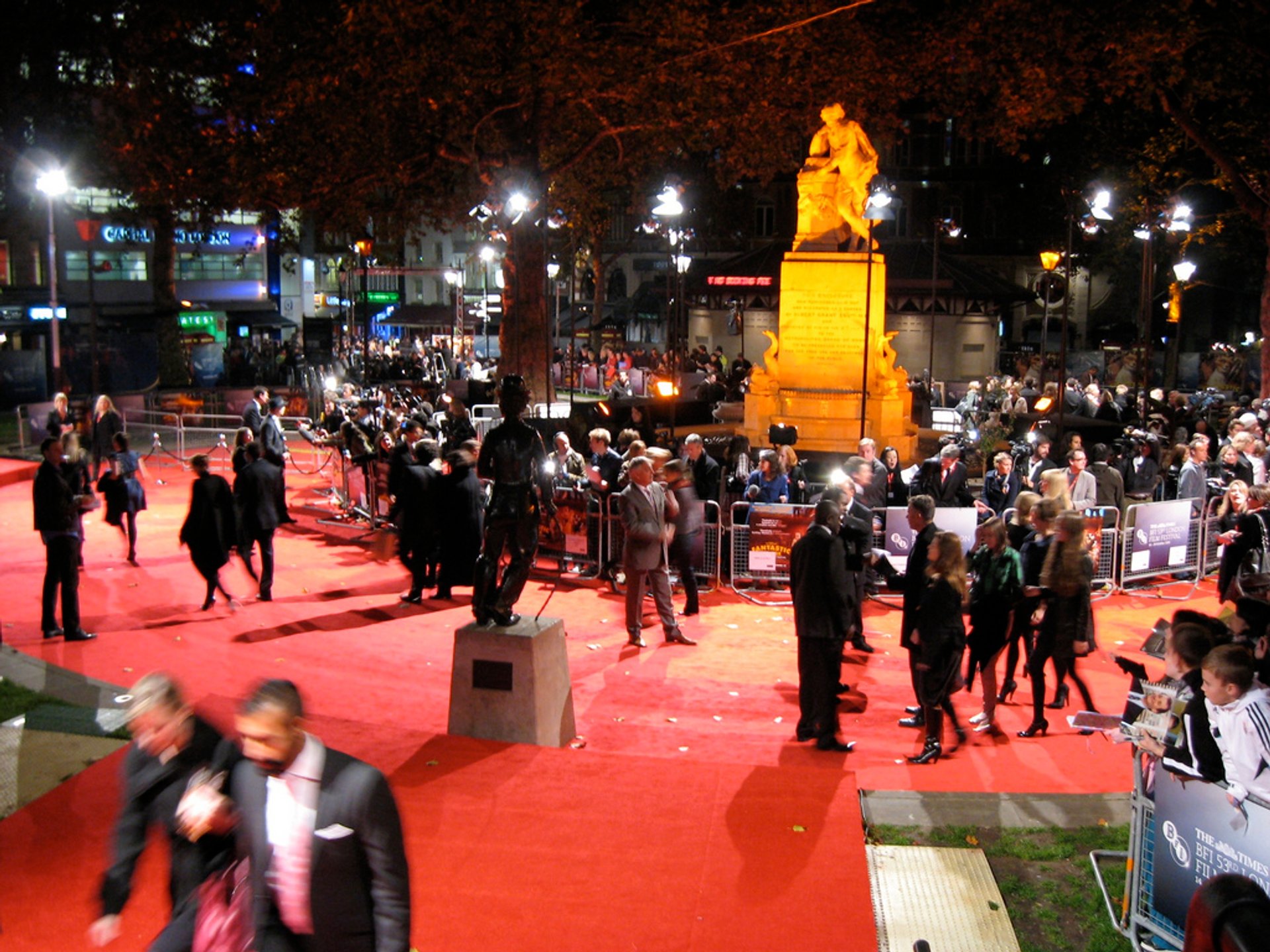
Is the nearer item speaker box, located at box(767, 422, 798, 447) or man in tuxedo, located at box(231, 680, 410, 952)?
man in tuxedo, located at box(231, 680, 410, 952)

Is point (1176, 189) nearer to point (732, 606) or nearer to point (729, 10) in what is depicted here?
point (729, 10)

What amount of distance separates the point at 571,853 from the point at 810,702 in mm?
3018

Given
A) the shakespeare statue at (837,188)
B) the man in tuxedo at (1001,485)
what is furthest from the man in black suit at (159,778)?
the shakespeare statue at (837,188)

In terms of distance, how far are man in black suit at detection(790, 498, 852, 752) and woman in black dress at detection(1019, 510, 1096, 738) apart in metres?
1.67

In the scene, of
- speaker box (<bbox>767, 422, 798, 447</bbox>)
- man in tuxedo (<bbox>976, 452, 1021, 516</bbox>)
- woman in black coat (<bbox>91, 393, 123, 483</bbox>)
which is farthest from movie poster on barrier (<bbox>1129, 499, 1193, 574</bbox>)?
woman in black coat (<bbox>91, 393, 123, 483</bbox>)

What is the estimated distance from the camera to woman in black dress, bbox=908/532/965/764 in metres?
8.50

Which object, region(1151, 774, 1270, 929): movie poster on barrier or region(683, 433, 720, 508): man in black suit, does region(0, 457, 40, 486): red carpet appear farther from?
region(1151, 774, 1270, 929): movie poster on barrier

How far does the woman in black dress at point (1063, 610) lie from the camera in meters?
9.27

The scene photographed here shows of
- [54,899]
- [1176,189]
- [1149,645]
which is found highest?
[1176,189]

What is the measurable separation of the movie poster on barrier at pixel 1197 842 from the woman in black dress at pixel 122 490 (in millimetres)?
12634

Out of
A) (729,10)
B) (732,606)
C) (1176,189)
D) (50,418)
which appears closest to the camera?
(732,606)

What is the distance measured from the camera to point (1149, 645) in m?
7.66

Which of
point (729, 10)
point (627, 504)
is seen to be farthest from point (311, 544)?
point (729, 10)

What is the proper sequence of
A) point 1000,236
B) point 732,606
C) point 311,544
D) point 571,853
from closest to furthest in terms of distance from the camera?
point 571,853 → point 732,606 → point 311,544 → point 1000,236
